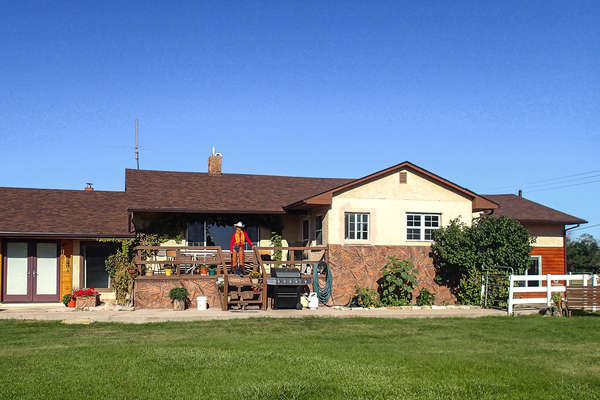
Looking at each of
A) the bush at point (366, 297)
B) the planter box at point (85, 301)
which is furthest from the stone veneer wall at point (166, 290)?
the bush at point (366, 297)

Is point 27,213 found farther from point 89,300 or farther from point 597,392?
point 597,392

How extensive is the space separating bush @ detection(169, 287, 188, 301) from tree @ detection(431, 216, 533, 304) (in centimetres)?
841

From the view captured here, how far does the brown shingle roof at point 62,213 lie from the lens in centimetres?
2020

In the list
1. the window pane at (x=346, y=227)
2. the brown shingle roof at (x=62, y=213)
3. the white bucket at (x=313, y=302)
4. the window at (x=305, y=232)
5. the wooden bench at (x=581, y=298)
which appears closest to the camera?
the wooden bench at (x=581, y=298)

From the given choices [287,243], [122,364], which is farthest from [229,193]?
[122,364]

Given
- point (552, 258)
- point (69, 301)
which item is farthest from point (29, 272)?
point (552, 258)

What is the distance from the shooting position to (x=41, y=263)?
2067cm

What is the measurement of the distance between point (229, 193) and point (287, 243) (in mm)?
2953

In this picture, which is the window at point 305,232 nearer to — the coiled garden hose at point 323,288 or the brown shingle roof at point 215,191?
the brown shingle roof at point 215,191

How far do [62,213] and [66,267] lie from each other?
89.5 inches

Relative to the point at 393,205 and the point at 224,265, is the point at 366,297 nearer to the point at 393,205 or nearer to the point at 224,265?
the point at 393,205

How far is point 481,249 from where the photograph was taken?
20.0m

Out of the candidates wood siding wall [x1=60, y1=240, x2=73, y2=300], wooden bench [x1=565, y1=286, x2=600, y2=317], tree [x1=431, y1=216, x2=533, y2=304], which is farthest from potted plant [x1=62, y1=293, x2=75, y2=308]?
wooden bench [x1=565, y1=286, x2=600, y2=317]

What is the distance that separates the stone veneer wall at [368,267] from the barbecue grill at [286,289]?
1748mm
